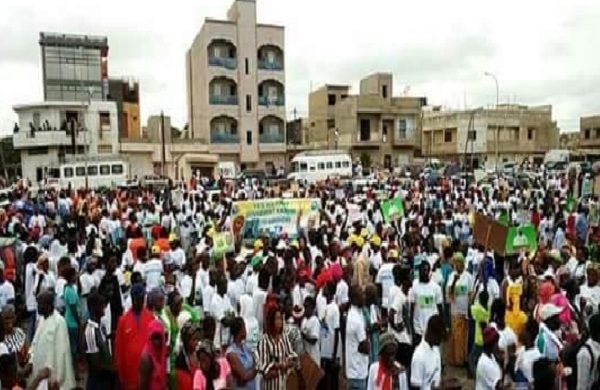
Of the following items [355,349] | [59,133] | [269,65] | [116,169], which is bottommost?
[355,349]

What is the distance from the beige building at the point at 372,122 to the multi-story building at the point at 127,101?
16547 millimetres

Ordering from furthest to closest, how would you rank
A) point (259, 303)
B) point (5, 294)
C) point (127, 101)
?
point (127, 101) < point (5, 294) < point (259, 303)

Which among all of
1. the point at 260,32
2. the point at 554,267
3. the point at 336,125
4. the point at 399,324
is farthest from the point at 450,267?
the point at 336,125

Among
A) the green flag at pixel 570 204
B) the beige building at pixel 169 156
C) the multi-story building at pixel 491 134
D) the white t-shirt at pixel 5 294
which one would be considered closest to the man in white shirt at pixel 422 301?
the white t-shirt at pixel 5 294

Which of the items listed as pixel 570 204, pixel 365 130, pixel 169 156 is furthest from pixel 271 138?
pixel 570 204

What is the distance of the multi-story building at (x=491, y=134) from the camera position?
58.6 m

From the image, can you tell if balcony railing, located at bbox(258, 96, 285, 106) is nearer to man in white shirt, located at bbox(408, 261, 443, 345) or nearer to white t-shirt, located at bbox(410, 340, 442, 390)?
man in white shirt, located at bbox(408, 261, 443, 345)

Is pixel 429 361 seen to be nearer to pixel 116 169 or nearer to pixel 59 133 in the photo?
pixel 116 169

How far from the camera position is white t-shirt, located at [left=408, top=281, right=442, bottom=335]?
719cm

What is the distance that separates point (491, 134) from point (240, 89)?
24046mm

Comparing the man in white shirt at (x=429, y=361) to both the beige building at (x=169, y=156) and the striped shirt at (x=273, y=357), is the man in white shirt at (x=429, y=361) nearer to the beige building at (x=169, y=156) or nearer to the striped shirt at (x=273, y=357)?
the striped shirt at (x=273, y=357)

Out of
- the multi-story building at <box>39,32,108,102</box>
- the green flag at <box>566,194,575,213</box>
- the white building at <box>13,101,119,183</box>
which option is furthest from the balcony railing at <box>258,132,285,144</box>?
the green flag at <box>566,194,575,213</box>

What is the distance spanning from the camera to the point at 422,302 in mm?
7207

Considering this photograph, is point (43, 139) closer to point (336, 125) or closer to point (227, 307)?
point (336, 125)
